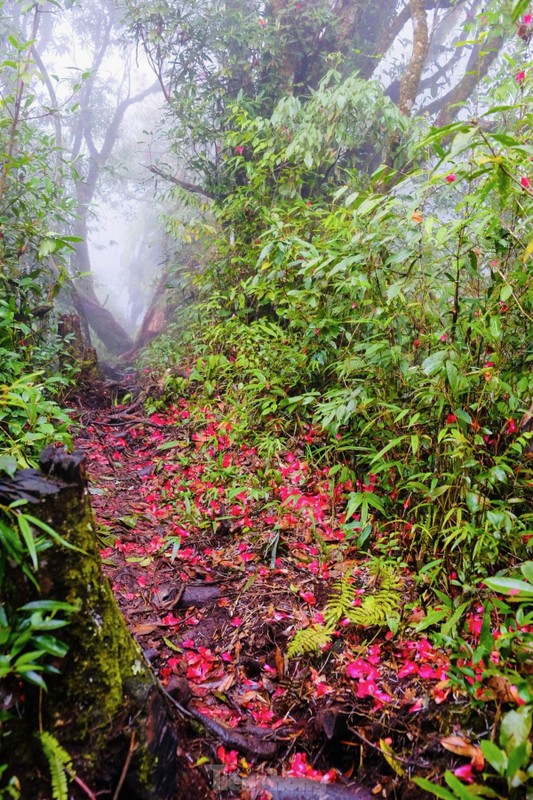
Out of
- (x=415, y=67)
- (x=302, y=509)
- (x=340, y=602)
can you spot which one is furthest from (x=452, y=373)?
(x=415, y=67)

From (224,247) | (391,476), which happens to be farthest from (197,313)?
(391,476)

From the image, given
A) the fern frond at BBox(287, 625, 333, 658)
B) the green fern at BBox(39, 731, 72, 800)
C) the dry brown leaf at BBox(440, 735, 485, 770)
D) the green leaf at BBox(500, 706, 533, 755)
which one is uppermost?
the green leaf at BBox(500, 706, 533, 755)

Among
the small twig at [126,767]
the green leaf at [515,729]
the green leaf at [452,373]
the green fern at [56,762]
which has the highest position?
the green leaf at [452,373]

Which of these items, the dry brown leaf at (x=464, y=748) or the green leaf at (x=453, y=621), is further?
the green leaf at (x=453, y=621)

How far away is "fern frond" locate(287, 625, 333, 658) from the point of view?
225cm

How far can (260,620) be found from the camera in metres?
2.61

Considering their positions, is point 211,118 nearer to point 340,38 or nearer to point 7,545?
point 340,38

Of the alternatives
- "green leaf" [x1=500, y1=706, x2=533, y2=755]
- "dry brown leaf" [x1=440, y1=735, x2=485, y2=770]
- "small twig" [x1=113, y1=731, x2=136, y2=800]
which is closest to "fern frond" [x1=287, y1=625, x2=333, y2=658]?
"dry brown leaf" [x1=440, y1=735, x2=485, y2=770]

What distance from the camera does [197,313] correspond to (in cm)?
664

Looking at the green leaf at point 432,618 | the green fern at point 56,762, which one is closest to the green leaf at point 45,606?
the green fern at point 56,762

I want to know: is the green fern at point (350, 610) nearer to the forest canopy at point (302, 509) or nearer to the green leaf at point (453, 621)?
the forest canopy at point (302, 509)

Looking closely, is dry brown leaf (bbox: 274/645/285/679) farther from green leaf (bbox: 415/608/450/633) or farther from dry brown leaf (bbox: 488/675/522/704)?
dry brown leaf (bbox: 488/675/522/704)

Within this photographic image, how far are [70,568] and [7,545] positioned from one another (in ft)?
0.91

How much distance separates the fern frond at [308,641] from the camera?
2254 millimetres
